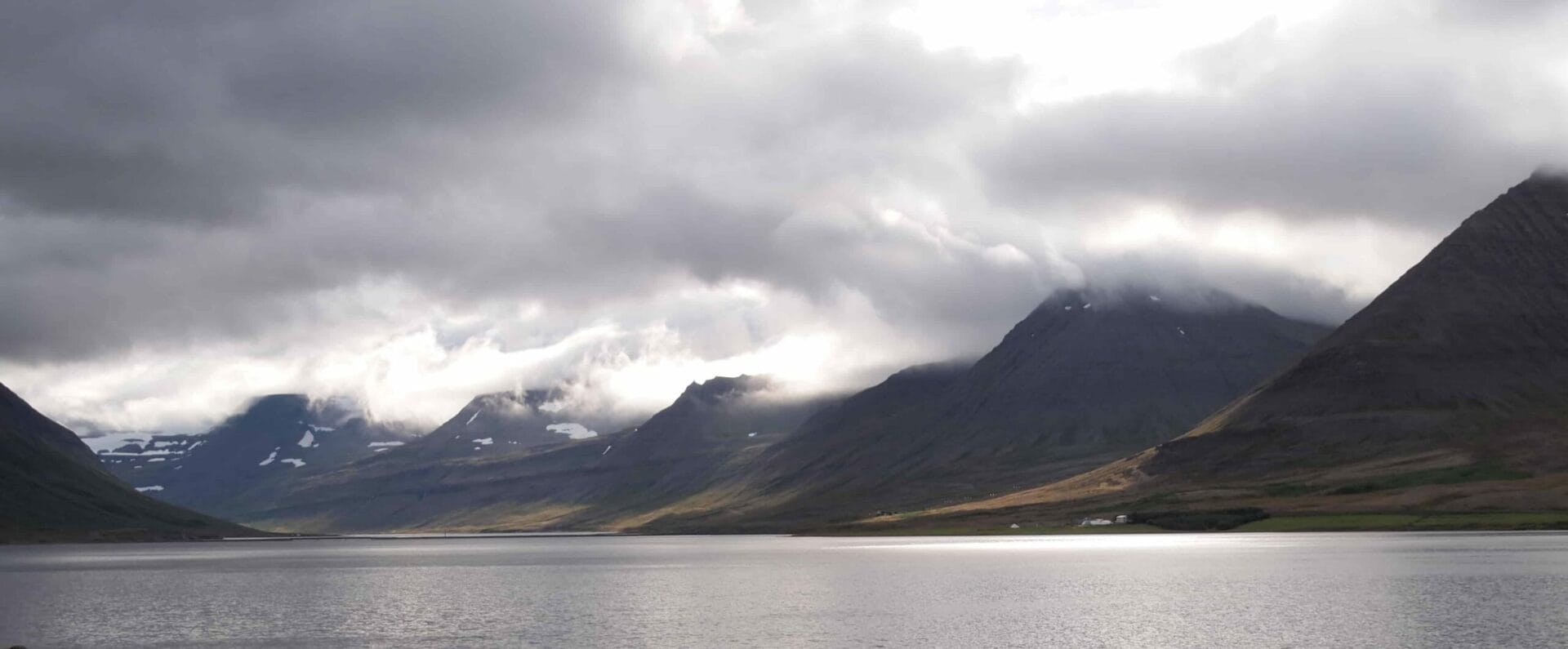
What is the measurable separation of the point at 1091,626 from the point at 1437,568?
6097 centimetres

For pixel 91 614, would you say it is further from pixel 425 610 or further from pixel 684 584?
pixel 684 584

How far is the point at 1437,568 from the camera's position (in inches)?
5295

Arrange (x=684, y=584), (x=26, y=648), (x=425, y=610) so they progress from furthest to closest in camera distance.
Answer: (x=684, y=584) < (x=425, y=610) < (x=26, y=648)

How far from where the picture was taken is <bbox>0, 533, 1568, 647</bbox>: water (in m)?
87.8

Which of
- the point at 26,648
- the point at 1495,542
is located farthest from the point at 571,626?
the point at 1495,542

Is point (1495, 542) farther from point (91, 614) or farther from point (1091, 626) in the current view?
point (91, 614)

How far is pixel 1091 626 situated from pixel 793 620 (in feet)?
72.3

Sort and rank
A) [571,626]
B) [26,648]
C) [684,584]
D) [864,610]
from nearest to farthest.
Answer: [26,648] → [571,626] → [864,610] → [684,584]

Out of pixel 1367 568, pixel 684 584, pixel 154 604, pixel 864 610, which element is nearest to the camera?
pixel 864 610

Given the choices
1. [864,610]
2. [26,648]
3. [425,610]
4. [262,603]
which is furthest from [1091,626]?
[262,603]

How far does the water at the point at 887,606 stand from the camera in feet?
288

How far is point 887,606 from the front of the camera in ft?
368

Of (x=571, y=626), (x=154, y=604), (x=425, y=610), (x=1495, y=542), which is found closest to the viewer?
(x=571, y=626)

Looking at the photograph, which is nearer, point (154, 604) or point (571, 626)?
point (571, 626)
